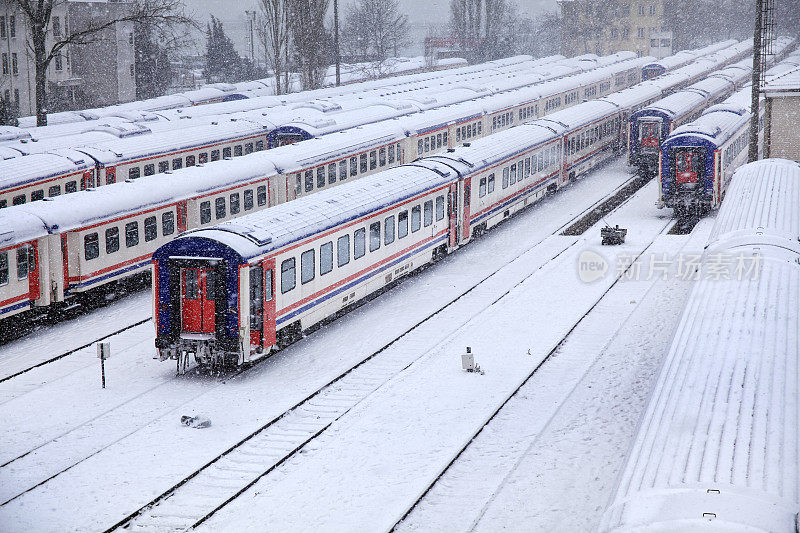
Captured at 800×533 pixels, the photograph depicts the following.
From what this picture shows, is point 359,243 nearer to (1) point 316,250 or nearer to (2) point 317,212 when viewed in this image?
(2) point 317,212

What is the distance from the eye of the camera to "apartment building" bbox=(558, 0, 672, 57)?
112m

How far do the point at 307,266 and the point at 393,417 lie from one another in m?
5.03

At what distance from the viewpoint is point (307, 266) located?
20.0m

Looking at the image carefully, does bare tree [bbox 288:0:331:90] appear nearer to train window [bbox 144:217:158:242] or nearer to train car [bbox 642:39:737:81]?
train car [bbox 642:39:737:81]

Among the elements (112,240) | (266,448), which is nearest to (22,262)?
(112,240)

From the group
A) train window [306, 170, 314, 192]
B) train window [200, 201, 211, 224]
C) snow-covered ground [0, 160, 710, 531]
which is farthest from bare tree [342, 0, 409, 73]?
snow-covered ground [0, 160, 710, 531]

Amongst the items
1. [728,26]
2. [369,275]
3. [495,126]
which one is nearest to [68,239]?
[369,275]

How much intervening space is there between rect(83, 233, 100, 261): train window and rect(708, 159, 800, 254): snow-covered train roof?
1403cm

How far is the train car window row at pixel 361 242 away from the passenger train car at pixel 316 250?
0.03 meters

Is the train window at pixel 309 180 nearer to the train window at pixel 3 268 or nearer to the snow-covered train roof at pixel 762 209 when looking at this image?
the train window at pixel 3 268

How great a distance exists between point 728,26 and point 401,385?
5217 inches

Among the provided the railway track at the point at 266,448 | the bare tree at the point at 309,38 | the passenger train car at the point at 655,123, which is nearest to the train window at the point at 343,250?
the railway track at the point at 266,448

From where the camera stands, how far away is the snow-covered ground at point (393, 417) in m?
12.9

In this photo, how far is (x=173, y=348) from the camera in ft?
59.3
